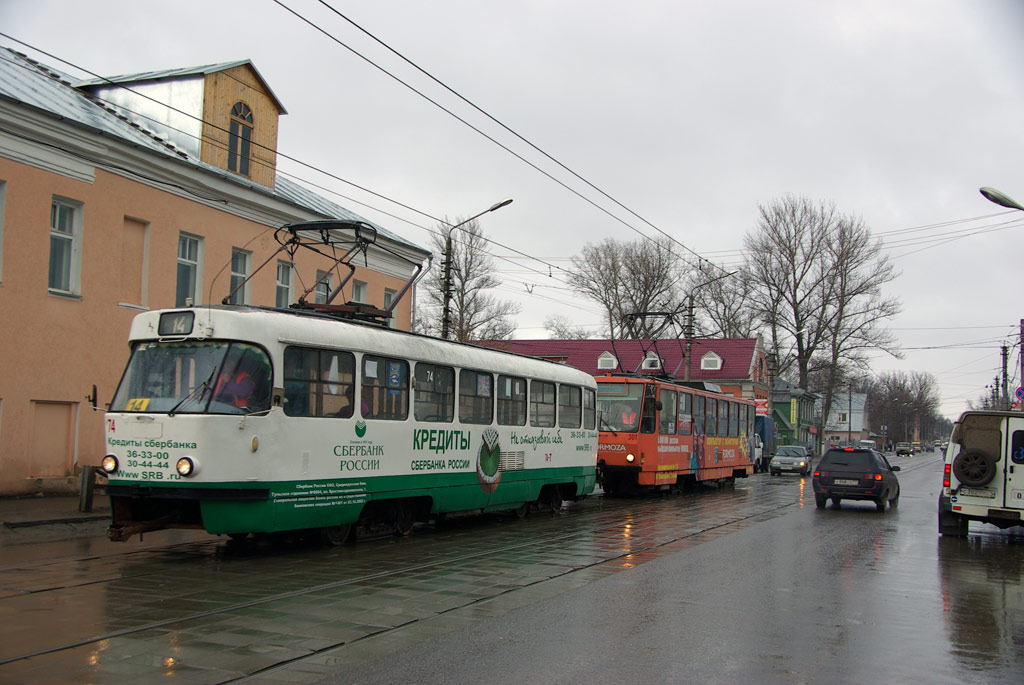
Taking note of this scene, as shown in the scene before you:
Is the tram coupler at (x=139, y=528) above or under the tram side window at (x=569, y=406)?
under

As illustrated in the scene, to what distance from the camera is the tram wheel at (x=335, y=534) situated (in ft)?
40.8

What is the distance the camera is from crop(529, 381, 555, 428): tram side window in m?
17.5

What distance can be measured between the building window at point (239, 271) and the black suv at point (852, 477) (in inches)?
566

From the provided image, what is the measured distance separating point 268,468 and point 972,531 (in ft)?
45.8

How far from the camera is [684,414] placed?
26109 millimetres

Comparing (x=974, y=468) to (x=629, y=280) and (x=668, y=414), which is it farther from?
(x=629, y=280)

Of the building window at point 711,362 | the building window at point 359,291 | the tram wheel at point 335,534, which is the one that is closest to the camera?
the tram wheel at point 335,534

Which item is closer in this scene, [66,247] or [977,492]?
[977,492]

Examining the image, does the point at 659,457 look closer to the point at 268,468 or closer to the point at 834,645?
the point at 268,468

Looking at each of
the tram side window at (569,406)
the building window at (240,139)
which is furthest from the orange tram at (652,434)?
the building window at (240,139)

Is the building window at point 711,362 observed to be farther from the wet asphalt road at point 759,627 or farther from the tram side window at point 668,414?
the wet asphalt road at point 759,627

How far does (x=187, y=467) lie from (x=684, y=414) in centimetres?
1788

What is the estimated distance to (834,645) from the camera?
7469 millimetres

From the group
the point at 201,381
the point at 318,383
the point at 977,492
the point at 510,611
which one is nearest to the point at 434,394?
the point at 318,383
